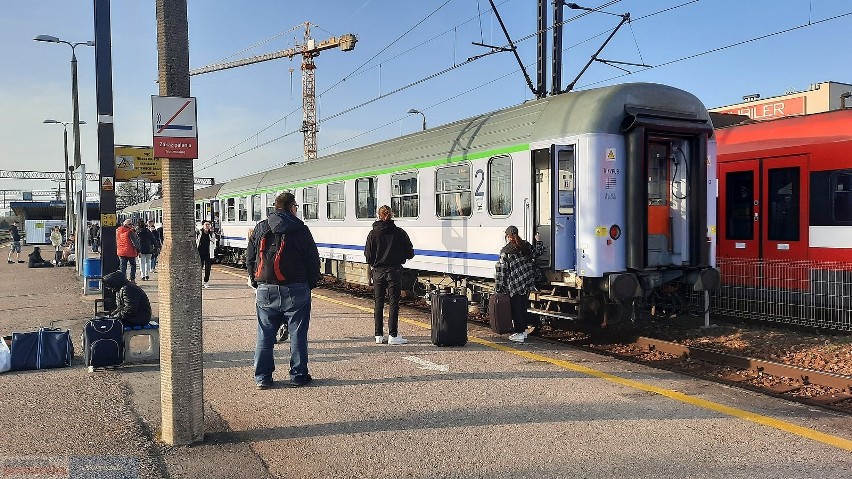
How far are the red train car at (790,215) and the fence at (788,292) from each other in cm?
1

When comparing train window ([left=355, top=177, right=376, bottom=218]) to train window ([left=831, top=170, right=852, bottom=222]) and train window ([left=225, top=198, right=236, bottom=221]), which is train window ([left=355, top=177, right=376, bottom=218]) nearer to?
train window ([left=831, top=170, right=852, bottom=222])

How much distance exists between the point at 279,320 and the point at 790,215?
8.85m

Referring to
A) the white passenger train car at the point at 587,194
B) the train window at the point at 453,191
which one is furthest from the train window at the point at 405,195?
the train window at the point at 453,191

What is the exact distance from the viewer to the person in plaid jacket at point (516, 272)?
879 cm

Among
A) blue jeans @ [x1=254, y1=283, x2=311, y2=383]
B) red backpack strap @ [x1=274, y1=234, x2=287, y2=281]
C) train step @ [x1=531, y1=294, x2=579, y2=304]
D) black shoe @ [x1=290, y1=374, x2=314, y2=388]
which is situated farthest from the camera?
train step @ [x1=531, y1=294, x2=579, y2=304]

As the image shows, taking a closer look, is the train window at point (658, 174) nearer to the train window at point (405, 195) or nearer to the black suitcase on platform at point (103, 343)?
the train window at point (405, 195)

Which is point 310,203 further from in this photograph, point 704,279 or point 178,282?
point 178,282

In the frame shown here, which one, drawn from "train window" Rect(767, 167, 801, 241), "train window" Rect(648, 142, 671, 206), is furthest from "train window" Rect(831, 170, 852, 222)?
"train window" Rect(648, 142, 671, 206)

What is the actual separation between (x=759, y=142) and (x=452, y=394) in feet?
27.9

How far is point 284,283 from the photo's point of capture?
254 inches

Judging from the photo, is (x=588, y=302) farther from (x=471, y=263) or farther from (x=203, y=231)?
(x=203, y=231)

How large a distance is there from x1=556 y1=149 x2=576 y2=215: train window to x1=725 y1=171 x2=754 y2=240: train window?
475cm

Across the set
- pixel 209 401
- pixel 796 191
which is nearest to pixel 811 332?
pixel 796 191

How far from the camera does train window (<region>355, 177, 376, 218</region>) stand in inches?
548
